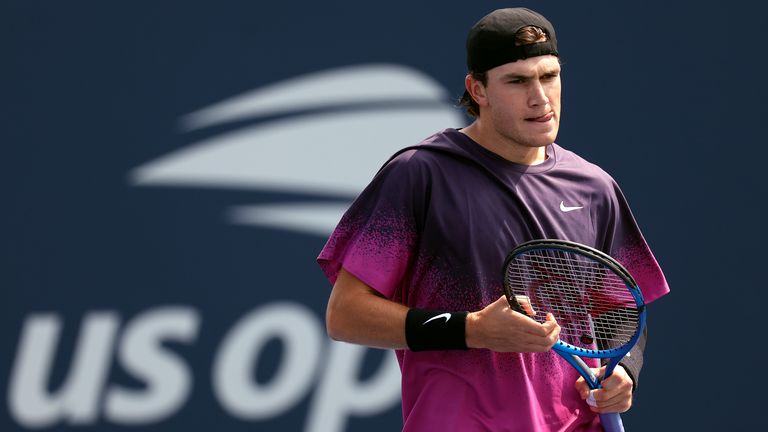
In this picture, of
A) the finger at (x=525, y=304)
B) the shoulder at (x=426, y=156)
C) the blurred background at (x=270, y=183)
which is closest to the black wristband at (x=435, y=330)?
the finger at (x=525, y=304)

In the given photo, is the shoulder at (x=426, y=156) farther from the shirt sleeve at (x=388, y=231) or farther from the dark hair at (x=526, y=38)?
the dark hair at (x=526, y=38)

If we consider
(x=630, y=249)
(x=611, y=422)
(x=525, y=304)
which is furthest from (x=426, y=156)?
(x=611, y=422)

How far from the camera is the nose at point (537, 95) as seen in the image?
233cm

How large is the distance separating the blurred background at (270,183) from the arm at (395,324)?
7.12 feet

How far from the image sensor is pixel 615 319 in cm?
235

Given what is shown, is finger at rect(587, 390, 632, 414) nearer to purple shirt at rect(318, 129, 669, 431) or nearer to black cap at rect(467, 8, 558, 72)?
purple shirt at rect(318, 129, 669, 431)

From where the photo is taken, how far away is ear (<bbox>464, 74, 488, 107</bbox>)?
2.42m

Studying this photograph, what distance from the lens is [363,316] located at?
2.29 m

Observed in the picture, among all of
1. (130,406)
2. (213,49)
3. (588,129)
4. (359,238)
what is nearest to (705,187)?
(588,129)

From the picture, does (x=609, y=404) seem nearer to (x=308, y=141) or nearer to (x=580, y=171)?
(x=580, y=171)

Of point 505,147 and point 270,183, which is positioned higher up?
point 505,147

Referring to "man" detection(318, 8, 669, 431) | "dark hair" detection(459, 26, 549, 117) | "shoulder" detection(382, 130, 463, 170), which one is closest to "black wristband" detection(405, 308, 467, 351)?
"man" detection(318, 8, 669, 431)

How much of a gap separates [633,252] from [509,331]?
22.9 inches

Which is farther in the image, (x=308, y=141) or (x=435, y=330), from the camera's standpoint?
(x=308, y=141)
